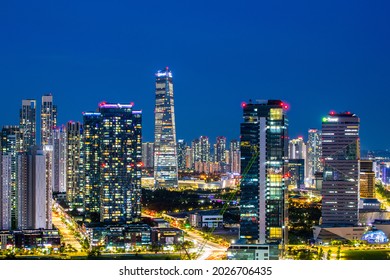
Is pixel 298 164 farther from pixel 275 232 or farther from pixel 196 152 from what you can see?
pixel 275 232

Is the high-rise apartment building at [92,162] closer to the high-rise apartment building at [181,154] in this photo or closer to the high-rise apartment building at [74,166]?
the high-rise apartment building at [74,166]

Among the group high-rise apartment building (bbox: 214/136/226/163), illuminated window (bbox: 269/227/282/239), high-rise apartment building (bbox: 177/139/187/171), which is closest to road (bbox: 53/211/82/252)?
illuminated window (bbox: 269/227/282/239)

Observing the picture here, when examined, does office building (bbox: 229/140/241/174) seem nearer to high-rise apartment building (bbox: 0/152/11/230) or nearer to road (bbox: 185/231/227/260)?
road (bbox: 185/231/227/260)

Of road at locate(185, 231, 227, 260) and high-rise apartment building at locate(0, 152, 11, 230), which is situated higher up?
high-rise apartment building at locate(0, 152, 11, 230)

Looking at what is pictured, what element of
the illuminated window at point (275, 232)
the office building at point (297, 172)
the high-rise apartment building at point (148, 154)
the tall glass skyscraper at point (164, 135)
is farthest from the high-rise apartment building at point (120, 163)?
the high-rise apartment building at point (148, 154)
